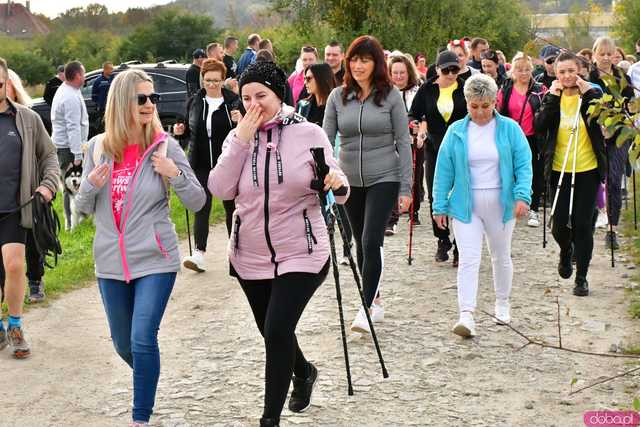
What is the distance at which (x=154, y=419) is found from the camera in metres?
6.01

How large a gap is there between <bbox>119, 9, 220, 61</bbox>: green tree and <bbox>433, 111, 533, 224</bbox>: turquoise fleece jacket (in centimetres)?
4569

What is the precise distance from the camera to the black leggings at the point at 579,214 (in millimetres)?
9008

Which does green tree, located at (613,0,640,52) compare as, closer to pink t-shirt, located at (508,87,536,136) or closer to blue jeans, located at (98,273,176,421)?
pink t-shirt, located at (508,87,536,136)

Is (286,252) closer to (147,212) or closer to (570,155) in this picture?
(147,212)

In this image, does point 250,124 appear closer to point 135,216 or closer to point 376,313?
point 135,216

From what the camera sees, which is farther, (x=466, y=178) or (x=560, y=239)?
(x=560, y=239)

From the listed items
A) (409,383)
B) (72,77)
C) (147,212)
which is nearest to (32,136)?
(147,212)

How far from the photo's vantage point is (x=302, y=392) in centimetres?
600

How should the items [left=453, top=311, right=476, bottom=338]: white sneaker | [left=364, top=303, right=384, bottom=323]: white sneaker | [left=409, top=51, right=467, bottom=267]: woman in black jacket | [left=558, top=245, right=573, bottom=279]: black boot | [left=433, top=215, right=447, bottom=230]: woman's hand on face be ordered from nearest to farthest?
[left=453, top=311, right=476, bottom=338]: white sneaker
[left=433, top=215, right=447, bottom=230]: woman's hand on face
[left=364, top=303, right=384, bottom=323]: white sneaker
[left=558, top=245, right=573, bottom=279]: black boot
[left=409, top=51, right=467, bottom=267]: woman in black jacket

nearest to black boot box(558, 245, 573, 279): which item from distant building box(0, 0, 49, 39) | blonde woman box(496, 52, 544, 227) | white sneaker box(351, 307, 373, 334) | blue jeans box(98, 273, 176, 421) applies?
white sneaker box(351, 307, 373, 334)

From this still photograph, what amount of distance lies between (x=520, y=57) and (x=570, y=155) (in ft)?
10.4

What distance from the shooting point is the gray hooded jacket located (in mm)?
5488

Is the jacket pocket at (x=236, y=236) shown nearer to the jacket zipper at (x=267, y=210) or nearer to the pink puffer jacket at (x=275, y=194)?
the pink puffer jacket at (x=275, y=194)

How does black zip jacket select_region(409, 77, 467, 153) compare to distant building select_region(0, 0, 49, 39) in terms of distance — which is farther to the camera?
distant building select_region(0, 0, 49, 39)
